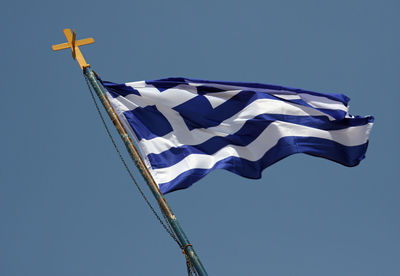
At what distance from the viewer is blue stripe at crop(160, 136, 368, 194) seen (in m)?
18.9

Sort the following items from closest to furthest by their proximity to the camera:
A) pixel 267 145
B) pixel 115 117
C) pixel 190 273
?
pixel 190 273 → pixel 115 117 → pixel 267 145

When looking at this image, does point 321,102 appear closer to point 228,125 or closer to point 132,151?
point 228,125

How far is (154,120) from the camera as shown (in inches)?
809

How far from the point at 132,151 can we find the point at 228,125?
3.98m

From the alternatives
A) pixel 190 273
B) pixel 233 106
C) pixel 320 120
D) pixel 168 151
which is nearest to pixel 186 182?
pixel 168 151

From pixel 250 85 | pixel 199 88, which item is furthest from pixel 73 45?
pixel 250 85

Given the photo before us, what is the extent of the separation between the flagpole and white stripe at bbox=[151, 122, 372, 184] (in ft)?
1.71

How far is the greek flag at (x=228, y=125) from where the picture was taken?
778 inches

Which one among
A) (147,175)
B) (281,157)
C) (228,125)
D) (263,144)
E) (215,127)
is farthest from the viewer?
(228,125)

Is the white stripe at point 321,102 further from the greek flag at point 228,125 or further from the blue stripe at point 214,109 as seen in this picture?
the blue stripe at point 214,109

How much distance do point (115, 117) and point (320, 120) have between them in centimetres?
688

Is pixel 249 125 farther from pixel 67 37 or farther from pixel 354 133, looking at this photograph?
pixel 67 37

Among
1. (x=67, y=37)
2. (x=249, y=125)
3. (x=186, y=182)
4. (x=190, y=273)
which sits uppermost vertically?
(x=67, y=37)

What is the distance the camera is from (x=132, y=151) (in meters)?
18.6
